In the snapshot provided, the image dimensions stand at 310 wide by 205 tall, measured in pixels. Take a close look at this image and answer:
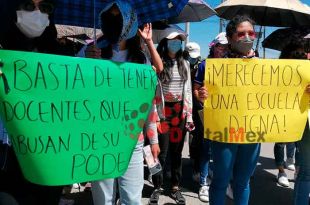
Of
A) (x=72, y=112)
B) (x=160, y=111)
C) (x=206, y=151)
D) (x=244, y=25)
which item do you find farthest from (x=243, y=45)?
(x=206, y=151)

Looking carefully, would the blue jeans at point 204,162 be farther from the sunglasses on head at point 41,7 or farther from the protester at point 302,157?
the sunglasses on head at point 41,7

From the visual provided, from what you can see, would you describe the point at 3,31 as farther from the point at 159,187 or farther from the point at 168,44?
the point at 159,187

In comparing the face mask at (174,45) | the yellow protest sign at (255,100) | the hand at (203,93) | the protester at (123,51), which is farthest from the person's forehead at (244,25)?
the face mask at (174,45)

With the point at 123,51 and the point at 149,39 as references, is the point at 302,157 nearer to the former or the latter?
the point at 149,39

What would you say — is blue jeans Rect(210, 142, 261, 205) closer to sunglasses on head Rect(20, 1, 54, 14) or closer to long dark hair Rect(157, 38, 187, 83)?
long dark hair Rect(157, 38, 187, 83)

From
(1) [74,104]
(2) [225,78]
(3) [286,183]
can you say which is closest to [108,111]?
(1) [74,104]

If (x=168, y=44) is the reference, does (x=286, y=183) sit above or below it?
below

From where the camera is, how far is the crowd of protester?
1990 millimetres

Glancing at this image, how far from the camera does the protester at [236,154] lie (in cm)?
289

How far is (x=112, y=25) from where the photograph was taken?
2.28 metres

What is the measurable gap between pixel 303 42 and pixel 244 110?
88 cm

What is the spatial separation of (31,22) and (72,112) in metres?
0.48

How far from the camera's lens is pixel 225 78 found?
288cm

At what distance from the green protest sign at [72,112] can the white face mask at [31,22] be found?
0.58 feet
